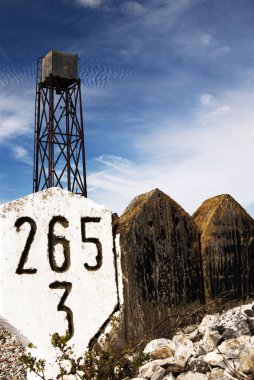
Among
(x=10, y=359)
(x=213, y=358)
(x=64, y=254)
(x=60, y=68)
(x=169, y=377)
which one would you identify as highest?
(x=60, y=68)

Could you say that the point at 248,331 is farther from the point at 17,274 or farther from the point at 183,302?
the point at 17,274

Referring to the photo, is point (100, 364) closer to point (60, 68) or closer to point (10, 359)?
point (10, 359)

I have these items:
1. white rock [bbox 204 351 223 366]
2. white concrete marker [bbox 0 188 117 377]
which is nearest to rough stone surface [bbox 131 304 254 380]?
white rock [bbox 204 351 223 366]

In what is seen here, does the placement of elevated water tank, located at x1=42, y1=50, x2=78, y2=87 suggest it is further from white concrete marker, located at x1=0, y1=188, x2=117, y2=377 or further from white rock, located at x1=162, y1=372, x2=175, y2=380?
white rock, located at x1=162, y1=372, x2=175, y2=380

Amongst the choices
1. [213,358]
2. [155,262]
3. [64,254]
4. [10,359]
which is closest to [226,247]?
[155,262]

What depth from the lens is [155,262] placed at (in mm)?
4164

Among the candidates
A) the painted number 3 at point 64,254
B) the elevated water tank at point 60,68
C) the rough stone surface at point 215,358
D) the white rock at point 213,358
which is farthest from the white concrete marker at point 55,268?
the elevated water tank at point 60,68

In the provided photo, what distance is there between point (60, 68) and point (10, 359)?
13.6 meters

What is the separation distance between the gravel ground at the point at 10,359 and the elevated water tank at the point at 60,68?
40.3 feet

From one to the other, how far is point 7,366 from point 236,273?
9.27 ft

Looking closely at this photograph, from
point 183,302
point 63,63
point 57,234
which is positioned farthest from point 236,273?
point 63,63

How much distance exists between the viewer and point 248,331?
321 centimetres

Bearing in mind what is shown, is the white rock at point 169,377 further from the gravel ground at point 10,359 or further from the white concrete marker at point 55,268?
the gravel ground at point 10,359

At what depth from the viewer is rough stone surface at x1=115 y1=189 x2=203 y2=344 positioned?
4035 millimetres
